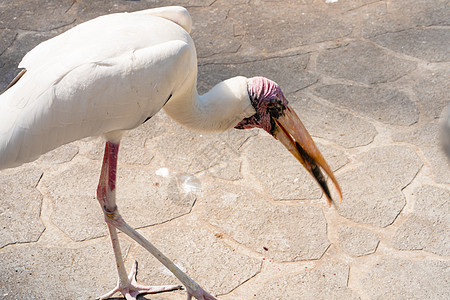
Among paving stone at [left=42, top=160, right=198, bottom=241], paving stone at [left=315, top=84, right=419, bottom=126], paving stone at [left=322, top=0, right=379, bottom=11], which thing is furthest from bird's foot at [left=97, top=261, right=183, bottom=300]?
paving stone at [left=322, top=0, right=379, bottom=11]

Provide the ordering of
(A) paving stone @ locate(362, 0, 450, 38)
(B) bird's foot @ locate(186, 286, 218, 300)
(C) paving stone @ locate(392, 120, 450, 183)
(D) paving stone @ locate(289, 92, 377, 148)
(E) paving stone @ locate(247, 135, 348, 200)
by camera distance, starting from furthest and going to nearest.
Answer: (A) paving stone @ locate(362, 0, 450, 38), (D) paving stone @ locate(289, 92, 377, 148), (C) paving stone @ locate(392, 120, 450, 183), (E) paving stone @ locate(247, 135, 348, 200), (B) bird's foot @ locate(186, 286, 218, 300)

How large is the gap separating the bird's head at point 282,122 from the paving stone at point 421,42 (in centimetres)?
229

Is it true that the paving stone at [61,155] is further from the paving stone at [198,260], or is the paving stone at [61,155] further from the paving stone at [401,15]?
the paving stone at [401,15]

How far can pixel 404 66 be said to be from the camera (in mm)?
4848

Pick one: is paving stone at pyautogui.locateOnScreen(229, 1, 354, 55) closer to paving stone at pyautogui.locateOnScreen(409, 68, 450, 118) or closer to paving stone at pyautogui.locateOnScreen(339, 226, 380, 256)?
paving stone at pyautogui.locateOnScreen(409, 68, 450, 118)

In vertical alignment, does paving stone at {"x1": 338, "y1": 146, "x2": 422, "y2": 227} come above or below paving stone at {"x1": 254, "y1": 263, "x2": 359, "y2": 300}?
below

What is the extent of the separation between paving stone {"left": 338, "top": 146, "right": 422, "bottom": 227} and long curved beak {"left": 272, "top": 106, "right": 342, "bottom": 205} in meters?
0.59

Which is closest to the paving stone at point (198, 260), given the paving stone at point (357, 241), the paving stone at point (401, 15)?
the paving stone at point (357, 241)

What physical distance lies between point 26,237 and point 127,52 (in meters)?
1.29

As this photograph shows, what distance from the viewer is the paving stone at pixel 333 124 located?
414 centimetres

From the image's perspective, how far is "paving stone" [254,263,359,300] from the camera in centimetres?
311

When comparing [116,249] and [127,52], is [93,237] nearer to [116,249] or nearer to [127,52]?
[116,249]

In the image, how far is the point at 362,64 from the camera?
4875mm

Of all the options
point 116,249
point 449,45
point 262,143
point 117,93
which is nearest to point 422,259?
point 262,143
